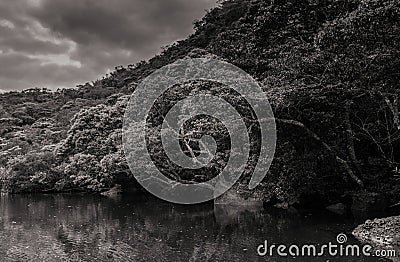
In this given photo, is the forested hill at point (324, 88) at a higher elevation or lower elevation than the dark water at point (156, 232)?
higher

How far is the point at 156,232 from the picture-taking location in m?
17.5

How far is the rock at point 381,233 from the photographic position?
1343 centimetres

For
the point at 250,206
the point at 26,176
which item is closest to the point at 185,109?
the point at 250,206

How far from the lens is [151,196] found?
112 feet

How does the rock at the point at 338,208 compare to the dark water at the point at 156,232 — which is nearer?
the dark water at the point at 156,232
